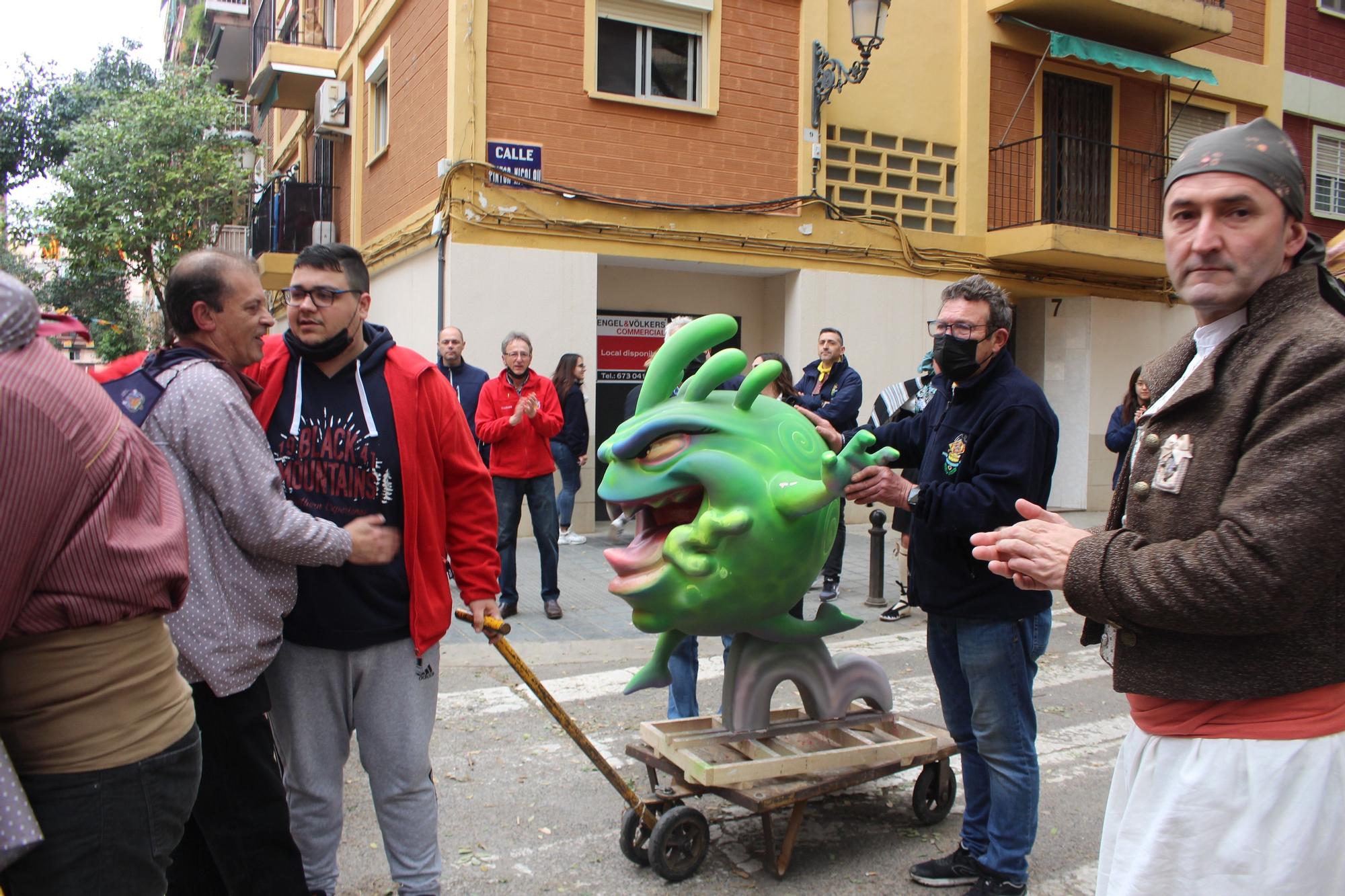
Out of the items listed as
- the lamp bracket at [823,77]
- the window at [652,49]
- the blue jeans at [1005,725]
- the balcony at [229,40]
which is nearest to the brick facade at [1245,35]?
the lamp bracket at [823,77]

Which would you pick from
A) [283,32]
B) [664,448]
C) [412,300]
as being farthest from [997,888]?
[283,32]

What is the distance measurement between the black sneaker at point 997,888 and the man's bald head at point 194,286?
2906 mm

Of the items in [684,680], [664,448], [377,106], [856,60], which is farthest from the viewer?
[377,106]

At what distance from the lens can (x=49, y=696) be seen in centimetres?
176

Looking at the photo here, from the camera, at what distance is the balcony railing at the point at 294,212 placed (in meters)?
16.1

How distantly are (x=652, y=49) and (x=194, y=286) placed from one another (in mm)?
9577

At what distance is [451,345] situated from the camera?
7941 millimetres

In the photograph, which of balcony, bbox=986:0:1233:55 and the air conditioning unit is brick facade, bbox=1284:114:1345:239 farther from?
the air conditioning unit

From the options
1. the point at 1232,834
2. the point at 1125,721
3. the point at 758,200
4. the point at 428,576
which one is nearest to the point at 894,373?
the point at 758,200

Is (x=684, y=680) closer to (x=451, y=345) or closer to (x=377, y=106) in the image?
(x=451, y=345)

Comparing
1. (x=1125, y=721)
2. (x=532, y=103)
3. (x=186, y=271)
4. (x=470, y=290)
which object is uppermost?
(x=532, y=103)

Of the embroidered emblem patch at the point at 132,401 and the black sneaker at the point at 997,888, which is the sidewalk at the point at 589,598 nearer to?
the black sneaker at the point at 997,888

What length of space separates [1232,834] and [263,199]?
19.3 meters

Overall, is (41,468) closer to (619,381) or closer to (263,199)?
(619,381)
